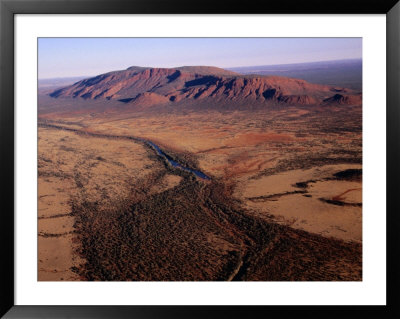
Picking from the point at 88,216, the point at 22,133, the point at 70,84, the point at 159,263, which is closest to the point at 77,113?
the point at 70,84

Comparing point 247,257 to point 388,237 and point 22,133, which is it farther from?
point 22,133

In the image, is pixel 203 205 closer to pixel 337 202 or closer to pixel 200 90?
pixel 337 202

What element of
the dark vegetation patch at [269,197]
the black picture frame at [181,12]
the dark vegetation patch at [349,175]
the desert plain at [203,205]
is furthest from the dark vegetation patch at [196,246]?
the dark vegetation patch at [349,175]

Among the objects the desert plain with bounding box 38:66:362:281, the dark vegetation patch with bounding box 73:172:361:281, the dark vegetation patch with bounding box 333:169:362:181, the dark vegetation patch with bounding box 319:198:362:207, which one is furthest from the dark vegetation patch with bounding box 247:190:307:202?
the dark vegetation patch with bounding box 333:169:362:181

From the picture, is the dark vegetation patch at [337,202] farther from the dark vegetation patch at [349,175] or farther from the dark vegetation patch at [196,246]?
the dark vegetation patch at [196,246]

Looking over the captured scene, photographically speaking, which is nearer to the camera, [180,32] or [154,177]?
[180,32]

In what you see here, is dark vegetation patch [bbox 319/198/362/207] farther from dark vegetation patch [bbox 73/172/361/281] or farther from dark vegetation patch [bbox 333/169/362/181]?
dark vegetation patch [bbox 73/172/361/281]
